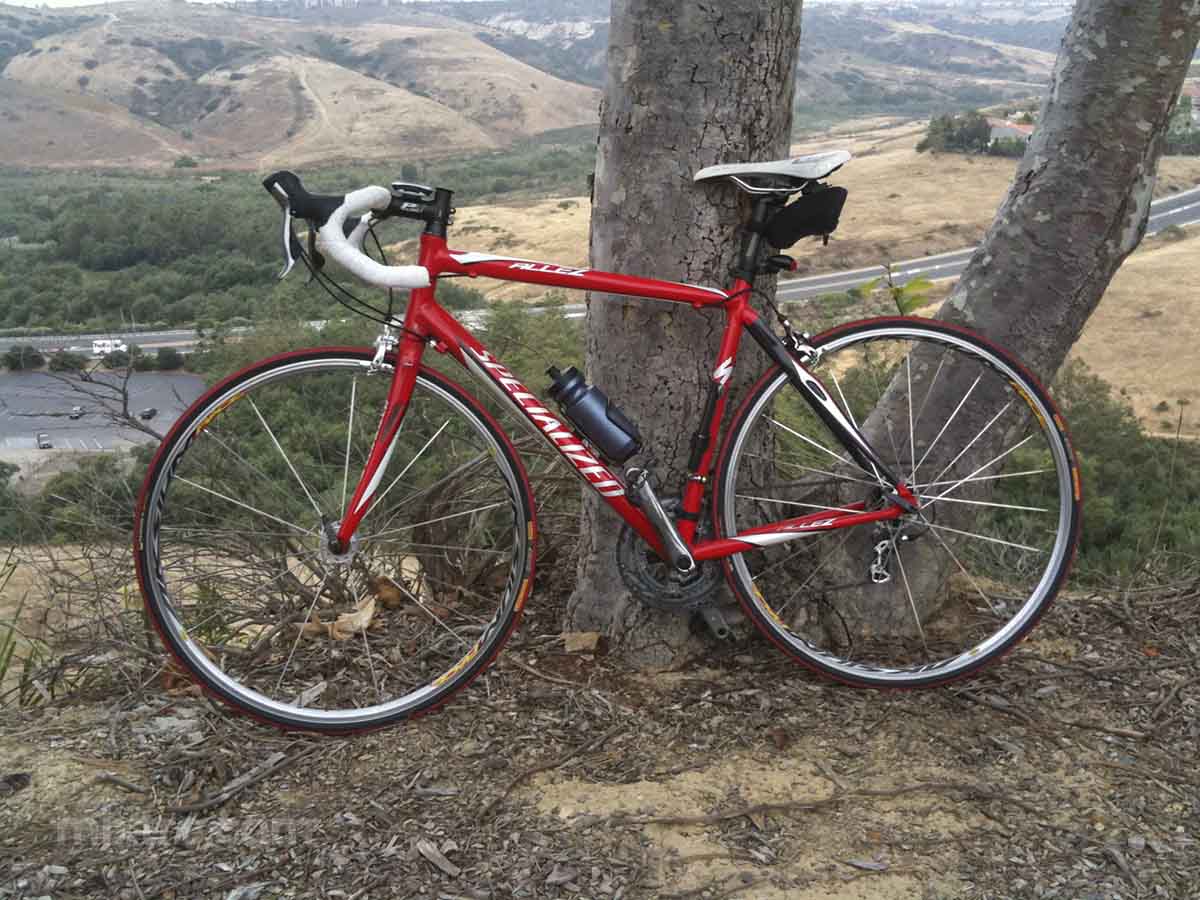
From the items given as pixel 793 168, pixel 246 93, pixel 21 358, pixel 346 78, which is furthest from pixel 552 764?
pixel 346 78

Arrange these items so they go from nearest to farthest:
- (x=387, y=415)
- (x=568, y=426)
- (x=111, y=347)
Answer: (x=387, y=415)
(x=568, y=426)
(x=111, y=347)

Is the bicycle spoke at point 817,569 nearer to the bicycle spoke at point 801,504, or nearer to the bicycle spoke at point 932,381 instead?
the bicycle spoke at point 801,504

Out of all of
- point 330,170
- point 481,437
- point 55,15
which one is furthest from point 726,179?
point 55,15

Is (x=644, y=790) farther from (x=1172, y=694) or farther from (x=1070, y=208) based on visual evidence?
(x=1070, y=208)

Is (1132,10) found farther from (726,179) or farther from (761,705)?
(761,705)

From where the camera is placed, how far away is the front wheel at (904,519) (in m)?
2.88

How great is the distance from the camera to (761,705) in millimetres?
2830

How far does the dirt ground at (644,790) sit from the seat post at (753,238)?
1217mm

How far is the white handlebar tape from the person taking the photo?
2.39 m

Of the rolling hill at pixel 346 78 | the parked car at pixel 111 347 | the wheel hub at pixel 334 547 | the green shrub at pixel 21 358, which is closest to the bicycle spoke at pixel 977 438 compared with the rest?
the wheel hub at pixel 334 547

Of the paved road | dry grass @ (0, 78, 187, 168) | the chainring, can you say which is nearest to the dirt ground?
the chainring

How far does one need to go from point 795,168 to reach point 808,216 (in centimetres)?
15

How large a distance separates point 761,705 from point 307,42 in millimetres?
150640

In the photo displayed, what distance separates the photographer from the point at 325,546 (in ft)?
8.88
